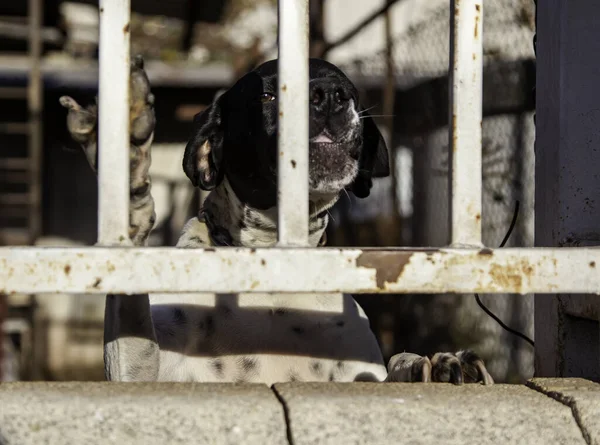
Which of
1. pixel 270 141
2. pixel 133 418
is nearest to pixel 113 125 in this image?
pixel 133 418

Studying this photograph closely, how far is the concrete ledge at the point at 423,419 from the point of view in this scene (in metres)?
1.60

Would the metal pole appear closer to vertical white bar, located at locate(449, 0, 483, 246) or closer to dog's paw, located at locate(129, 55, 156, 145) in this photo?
dog's paw, located at locate(129, 55, 156, 145)

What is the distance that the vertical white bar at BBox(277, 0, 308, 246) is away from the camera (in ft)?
5.80

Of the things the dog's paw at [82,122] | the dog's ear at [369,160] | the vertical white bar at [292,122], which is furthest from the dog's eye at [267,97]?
the vertical white bar at [292,122]

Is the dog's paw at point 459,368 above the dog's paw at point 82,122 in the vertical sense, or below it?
below

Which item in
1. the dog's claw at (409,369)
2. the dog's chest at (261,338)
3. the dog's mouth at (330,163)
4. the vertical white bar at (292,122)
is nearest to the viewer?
the vertical white bar at (292,122)

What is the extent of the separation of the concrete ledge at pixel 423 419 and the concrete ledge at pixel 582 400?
17mm

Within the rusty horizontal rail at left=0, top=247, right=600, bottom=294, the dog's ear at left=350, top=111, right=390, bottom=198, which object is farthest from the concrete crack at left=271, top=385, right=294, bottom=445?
the dog's ear at left=350, top=111, right=390, bottom=198

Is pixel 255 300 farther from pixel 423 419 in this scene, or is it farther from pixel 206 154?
pixel 423 419

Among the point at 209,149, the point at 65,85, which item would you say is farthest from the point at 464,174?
the point at 65,85

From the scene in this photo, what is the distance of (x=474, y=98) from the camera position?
1830mm

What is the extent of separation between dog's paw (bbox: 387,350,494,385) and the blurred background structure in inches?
96.9

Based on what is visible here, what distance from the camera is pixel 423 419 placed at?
1639mm

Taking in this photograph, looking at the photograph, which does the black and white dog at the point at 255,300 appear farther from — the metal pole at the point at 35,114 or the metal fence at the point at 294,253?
the metal pole at the point at 35,114
